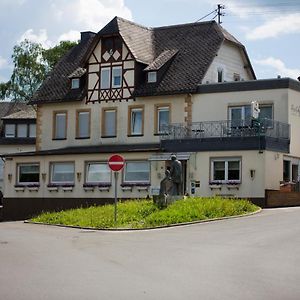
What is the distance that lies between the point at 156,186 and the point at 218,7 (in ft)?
89.1

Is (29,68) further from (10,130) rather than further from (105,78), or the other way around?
(105,78)

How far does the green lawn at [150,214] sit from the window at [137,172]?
368 inches

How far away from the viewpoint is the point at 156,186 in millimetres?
40125

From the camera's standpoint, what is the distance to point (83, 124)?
4662 cm

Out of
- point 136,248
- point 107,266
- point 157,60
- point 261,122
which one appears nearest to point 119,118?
point 157,60

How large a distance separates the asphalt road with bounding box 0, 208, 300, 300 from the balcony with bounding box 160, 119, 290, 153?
12968 mm

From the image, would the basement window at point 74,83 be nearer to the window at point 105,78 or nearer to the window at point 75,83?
the window at point 75,83

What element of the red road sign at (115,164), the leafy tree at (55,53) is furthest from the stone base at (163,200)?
the leafy tree at (55,53)

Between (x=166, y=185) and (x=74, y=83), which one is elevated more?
(x=74, y=83)

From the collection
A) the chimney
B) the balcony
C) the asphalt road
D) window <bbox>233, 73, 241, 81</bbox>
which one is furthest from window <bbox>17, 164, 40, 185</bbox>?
the asphalt road

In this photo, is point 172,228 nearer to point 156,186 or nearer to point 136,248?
point 136,248

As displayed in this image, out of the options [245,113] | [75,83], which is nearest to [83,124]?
[75,83]

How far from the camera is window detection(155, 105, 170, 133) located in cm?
4297

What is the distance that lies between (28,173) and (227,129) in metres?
13.8
